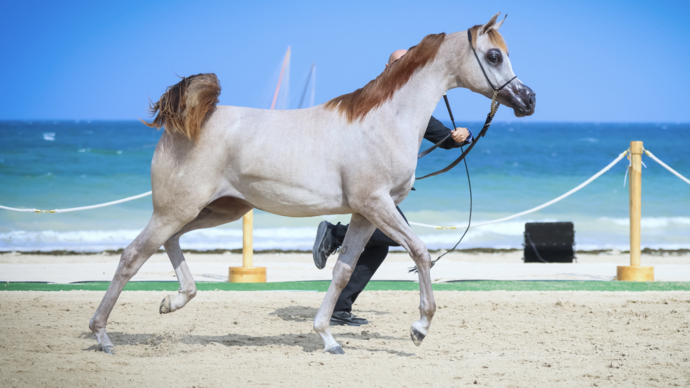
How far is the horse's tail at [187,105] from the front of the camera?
383cm

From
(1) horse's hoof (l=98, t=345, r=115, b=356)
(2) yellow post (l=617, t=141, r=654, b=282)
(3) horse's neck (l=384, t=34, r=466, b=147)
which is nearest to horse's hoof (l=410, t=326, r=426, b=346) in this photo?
(3) horse's neck (l=384, t=34, r=466, b=147)

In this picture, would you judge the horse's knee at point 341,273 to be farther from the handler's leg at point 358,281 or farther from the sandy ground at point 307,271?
the sandy ground at point 307,271

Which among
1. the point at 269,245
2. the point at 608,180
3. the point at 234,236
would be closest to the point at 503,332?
the point at 269,245

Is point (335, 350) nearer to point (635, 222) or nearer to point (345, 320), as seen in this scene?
point (345, 320)

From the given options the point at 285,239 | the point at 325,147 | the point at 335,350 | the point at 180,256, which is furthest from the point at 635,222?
the point at 285,239

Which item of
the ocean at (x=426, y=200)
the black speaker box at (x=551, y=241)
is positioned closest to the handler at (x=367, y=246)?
the ocean at (x=426, y=200)

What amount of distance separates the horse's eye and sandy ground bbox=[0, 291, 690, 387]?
1772 millimetres

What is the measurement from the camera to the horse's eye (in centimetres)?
382

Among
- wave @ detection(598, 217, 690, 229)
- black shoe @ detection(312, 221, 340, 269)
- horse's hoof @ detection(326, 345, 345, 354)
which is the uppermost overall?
wave @ detection(598, 217, 690, 229)

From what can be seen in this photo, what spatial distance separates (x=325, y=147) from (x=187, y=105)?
856 mm

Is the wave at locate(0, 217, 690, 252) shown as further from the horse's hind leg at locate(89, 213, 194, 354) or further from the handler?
the horse's hind leg at locate(89, 213, 194, 354)

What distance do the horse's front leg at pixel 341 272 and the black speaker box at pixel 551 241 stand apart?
6411 mm

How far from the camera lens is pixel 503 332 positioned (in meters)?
4.71

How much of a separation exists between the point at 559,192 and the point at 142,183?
16.1 metres
